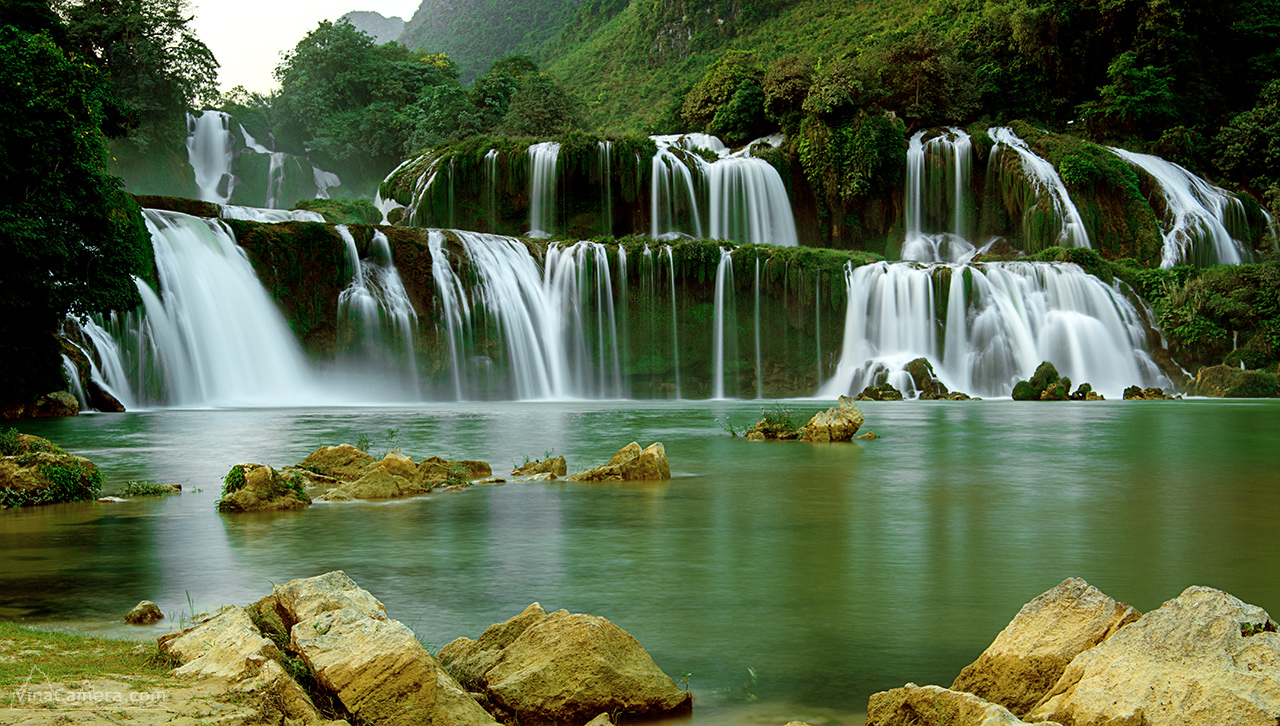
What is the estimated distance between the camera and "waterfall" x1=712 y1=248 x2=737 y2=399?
31.4m

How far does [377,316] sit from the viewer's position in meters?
27.5

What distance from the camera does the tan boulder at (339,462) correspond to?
10.2m

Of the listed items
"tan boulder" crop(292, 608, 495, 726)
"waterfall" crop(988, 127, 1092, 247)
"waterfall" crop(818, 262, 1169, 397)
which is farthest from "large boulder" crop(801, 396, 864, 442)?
"waterfall" crop(988, 127, 1092, 247)

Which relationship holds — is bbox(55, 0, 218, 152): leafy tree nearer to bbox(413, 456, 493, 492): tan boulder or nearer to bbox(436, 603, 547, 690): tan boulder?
bbox(413, 456, 493, 492): tan boulder

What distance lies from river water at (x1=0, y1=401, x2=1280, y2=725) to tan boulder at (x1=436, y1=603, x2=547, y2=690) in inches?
23.8

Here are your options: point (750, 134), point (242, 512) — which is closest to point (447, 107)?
point (750, 134)

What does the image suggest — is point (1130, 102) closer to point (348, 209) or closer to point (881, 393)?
point (881, 393)

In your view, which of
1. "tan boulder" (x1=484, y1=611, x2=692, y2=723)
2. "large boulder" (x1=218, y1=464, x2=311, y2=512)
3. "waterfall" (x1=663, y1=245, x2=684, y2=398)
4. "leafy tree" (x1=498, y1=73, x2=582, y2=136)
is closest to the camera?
"tan boulder" (x1=484, y1=611, x2=692, y2=723)

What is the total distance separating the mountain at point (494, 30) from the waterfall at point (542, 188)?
233ft

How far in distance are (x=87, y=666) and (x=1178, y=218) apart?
42.8 m

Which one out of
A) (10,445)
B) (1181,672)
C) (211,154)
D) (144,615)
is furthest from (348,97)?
(1181,672)

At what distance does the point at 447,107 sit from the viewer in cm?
5425

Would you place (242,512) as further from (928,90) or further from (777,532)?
(928,90)

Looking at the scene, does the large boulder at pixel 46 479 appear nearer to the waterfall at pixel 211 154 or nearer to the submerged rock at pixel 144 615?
the submerged rock at pixel 144 615
